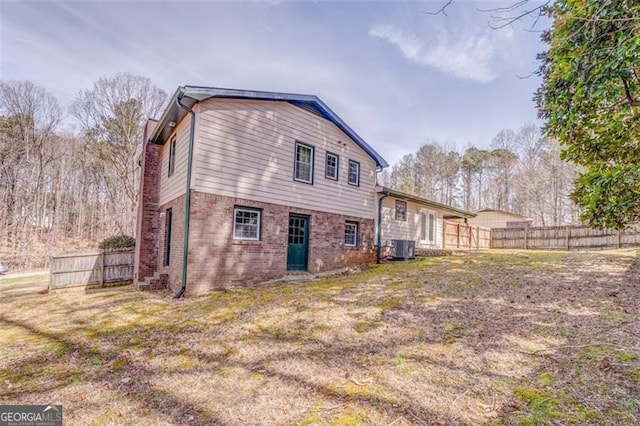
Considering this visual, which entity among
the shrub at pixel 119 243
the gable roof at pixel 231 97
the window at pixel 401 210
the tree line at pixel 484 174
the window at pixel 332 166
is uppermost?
the tree line at pixel 484 174

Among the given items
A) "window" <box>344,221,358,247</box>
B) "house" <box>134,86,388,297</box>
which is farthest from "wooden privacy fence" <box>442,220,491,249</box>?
"window" <box>344,221,358,247</box>

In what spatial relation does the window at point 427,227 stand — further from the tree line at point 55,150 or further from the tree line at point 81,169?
the tree line at point 55,150

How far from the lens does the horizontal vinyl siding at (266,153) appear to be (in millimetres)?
8594

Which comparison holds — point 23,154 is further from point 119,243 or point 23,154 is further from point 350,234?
point 350,234

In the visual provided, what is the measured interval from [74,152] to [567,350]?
31.8m

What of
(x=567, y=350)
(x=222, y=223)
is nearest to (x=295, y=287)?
(x=222, y=223)

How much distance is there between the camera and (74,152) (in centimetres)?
2480

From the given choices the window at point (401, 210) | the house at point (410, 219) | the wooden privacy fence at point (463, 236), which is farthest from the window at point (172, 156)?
the wooden privacy fence at point (463, 236)

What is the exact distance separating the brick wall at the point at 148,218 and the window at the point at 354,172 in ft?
25.0

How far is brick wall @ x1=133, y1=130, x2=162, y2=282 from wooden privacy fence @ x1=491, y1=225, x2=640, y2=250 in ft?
72.0

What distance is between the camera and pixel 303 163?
429 inches

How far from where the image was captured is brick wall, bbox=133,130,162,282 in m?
10.8

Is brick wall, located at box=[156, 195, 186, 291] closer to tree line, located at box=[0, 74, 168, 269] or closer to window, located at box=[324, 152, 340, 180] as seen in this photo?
window, located at box=[324, 152, 340, 180]

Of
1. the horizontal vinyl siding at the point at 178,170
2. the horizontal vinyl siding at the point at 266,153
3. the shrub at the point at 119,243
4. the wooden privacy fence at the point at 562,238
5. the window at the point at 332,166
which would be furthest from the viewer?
the wooden privacy fence at the point at 562,238
